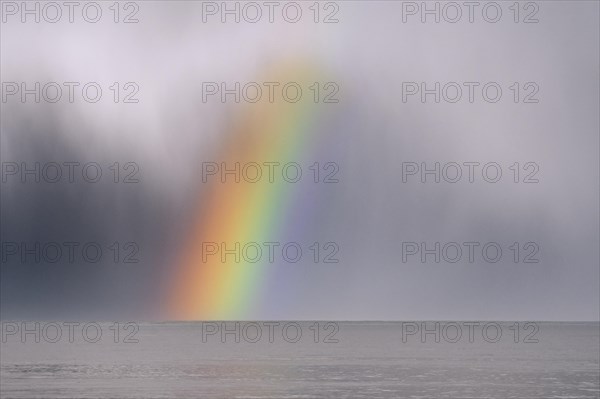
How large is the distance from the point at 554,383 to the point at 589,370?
7.22 meters

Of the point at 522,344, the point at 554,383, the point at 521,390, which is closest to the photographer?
the point at 521,390

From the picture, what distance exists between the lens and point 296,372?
41562 millimetres

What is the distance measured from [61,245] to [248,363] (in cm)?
5424

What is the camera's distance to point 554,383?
120 feet

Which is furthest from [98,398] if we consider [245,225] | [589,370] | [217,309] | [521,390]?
[217,309]

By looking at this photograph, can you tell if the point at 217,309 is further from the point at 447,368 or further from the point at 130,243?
the point at 447,368

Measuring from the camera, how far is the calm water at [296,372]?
32.7 meters

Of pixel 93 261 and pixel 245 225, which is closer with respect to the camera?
pixel 245 225

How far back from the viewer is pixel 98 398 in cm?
Answer: 3022

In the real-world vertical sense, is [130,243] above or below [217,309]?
above

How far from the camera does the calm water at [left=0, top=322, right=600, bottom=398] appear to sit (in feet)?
107

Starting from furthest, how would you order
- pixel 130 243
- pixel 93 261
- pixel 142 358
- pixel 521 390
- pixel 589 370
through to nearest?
pixel 93 261 → pixel 130 243 → pixel 142 358 → pixel 589 370 → pixel 521 390

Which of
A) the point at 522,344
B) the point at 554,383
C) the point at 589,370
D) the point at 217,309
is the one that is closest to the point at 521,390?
the point at 554,383

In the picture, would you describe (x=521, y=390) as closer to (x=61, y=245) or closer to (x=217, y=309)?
(x=61, y=245)
